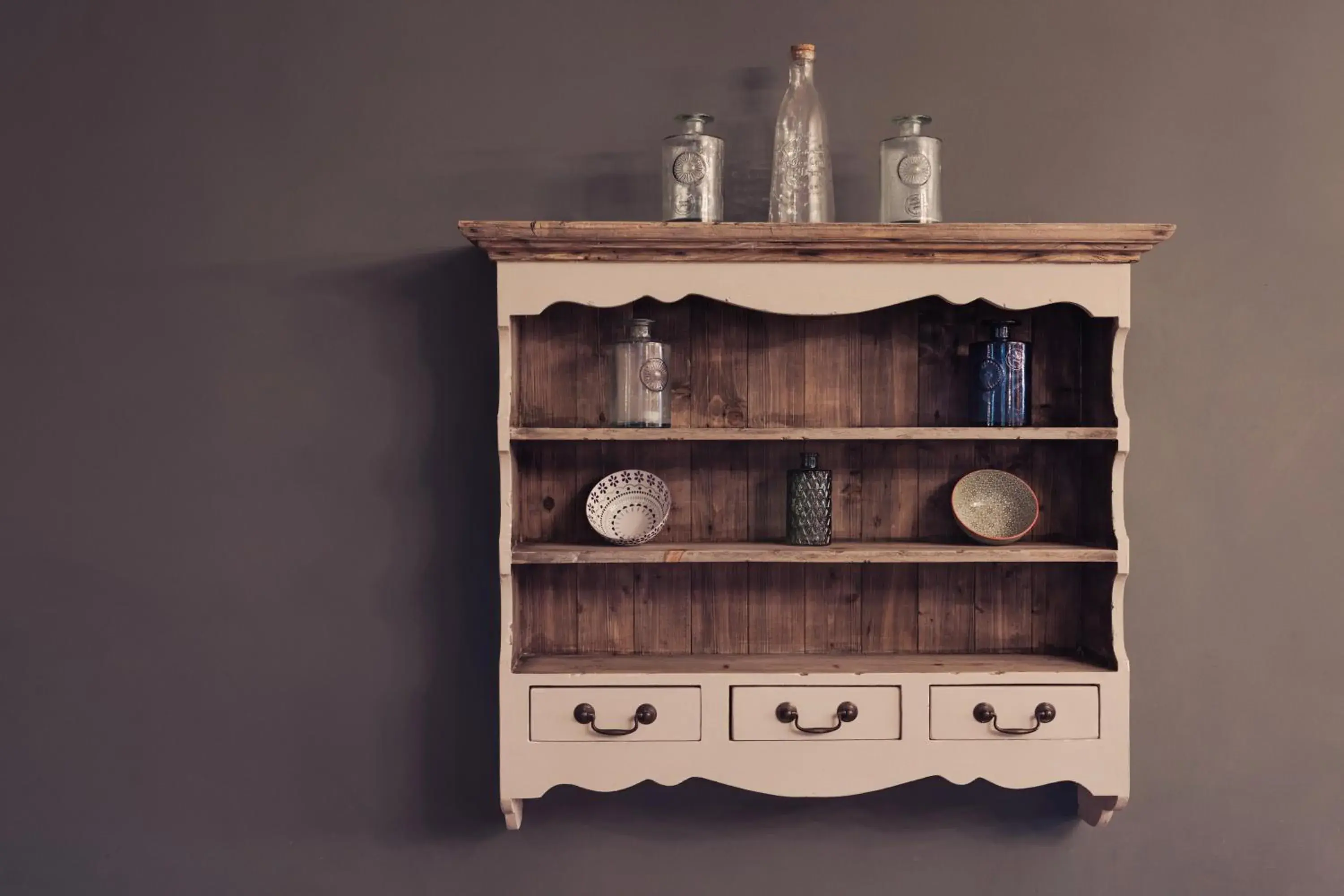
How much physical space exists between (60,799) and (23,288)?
967 millimetres

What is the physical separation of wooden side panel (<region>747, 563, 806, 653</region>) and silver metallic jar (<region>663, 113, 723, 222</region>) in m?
0.66

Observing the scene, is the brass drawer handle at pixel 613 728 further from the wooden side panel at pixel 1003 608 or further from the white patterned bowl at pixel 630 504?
the wooden side panel at pixel 1003 608

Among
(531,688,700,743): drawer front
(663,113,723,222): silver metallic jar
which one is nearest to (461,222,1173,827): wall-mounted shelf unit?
(531,688,700,743): drawer front

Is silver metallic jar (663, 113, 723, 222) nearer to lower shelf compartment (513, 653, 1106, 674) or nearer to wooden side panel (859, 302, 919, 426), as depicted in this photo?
wooden side panel (859, 302, 919, 426)

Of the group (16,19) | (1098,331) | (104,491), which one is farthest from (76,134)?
(1098,331)

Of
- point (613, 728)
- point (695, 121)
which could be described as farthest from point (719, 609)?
point (695, 121)

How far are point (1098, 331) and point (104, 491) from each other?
1.87 metres

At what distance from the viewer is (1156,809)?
2020mm

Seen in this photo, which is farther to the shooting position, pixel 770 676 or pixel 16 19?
pixel 16 19

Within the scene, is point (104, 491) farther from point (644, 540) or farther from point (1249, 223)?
point (1249, 223)

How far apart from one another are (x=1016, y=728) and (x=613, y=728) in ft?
2.27

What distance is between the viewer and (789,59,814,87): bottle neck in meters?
1.90

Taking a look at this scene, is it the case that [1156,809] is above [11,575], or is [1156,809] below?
below

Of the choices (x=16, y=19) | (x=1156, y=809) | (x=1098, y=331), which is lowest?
(x=1156, y=809)
